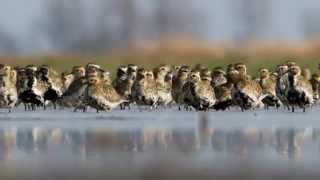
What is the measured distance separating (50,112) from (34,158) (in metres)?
7.60

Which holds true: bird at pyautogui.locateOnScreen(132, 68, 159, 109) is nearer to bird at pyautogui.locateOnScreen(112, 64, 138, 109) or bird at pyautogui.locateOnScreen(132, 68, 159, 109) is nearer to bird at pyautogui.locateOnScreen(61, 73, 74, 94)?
bird at pyautogui.locateOnScreen(112, 64, 138, 109)

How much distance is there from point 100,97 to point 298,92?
3035 millimetres

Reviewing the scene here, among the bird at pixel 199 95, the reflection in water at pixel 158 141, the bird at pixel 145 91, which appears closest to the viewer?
the reflection in water at pixel 158 141

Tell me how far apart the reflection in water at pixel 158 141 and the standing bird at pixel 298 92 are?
423 cm

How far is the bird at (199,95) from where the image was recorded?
56.5 feet

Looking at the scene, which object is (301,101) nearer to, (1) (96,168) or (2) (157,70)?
(2) (157,70)

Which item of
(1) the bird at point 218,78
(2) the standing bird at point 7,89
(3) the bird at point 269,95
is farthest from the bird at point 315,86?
(2) the standing bird at point 7,89

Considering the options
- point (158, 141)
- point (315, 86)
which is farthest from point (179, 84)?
point (158, 141)

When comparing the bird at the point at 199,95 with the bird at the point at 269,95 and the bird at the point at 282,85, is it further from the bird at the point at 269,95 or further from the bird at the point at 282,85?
the bird at the point at 269,95

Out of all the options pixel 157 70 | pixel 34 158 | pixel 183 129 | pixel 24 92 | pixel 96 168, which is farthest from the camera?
pixel 157 70

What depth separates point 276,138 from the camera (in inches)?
470

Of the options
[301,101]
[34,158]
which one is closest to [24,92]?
[301,101]

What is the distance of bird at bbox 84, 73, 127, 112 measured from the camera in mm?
17266

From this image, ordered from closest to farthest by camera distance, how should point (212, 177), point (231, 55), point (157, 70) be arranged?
point (212, 177)
point (157, 70)
point (231, 55)
